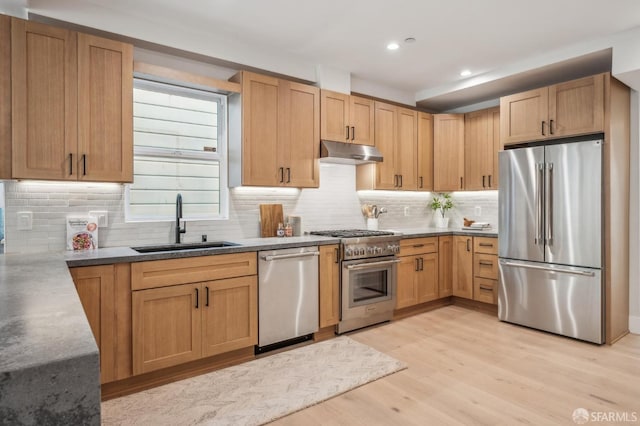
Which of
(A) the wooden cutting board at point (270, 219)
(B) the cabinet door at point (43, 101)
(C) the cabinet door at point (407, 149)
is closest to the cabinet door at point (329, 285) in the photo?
(A) the wooden cutting board at point (270, 219)

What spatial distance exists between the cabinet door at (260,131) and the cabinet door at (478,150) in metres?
2.66

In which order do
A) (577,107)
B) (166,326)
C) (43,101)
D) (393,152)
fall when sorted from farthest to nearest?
(393,152) → (577,107) → (166,326) → (43,101)

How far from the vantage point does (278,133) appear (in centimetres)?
364

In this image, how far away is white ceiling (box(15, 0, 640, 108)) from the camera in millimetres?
2822

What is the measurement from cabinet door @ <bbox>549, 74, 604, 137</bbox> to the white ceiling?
15.3 inches

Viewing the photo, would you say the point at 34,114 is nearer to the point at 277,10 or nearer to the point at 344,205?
the point at 277,10

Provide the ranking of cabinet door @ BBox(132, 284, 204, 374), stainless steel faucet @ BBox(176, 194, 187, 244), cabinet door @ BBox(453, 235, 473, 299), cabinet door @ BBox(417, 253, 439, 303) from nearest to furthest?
cabinet door @ BBox(132, 284, 204, 374)
stainless steel faucet @ BBox(176, 194, 187, 244)
cabinet door @ BBox(417, 253, 439, 303)
cabinet door @ BBox(453, 235, 473, 299)

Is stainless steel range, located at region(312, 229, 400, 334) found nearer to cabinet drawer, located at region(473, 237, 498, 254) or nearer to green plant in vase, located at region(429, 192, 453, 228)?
cabinet drawer, located at region(473, 237, 498, 254)

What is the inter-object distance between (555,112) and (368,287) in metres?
2.53

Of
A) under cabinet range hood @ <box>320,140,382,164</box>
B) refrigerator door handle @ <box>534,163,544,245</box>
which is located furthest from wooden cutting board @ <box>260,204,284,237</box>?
refrigerator door handle @ <box>534,163,544,245</box>

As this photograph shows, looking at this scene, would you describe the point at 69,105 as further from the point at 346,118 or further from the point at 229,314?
the point at 346,118

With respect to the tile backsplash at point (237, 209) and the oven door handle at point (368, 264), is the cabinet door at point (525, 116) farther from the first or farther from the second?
the oven door handle at point (368, 264)

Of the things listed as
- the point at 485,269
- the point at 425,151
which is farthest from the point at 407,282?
the point at 425,151

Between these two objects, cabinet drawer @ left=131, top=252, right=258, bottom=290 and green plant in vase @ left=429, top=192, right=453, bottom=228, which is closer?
cabinet drawer @ left=131, top=252, right=258, bottom=290
